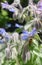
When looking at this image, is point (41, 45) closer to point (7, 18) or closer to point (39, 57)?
point (39, 57)

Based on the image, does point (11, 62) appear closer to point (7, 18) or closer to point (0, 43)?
point (0, 43)

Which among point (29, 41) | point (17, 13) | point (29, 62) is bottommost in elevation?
point (29, 62)

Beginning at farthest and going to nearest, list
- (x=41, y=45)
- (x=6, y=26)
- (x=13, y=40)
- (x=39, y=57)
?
(x=6, y=26) < (x=41, y=45) < (x=39, y=57) < (x=13, y=40)

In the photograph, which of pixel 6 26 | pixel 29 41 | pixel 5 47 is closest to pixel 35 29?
pixel 29 41

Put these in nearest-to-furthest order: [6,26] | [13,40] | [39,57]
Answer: [13,40], [39,57], [6,26]

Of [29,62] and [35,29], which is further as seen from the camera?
[29,62]

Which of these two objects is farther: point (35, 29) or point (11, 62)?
point (11, 62)

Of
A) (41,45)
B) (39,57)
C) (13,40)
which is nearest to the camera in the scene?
(13,40)

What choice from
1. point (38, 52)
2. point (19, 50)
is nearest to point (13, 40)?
point (19, 50)

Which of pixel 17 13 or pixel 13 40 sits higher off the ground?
pixel 17 13
